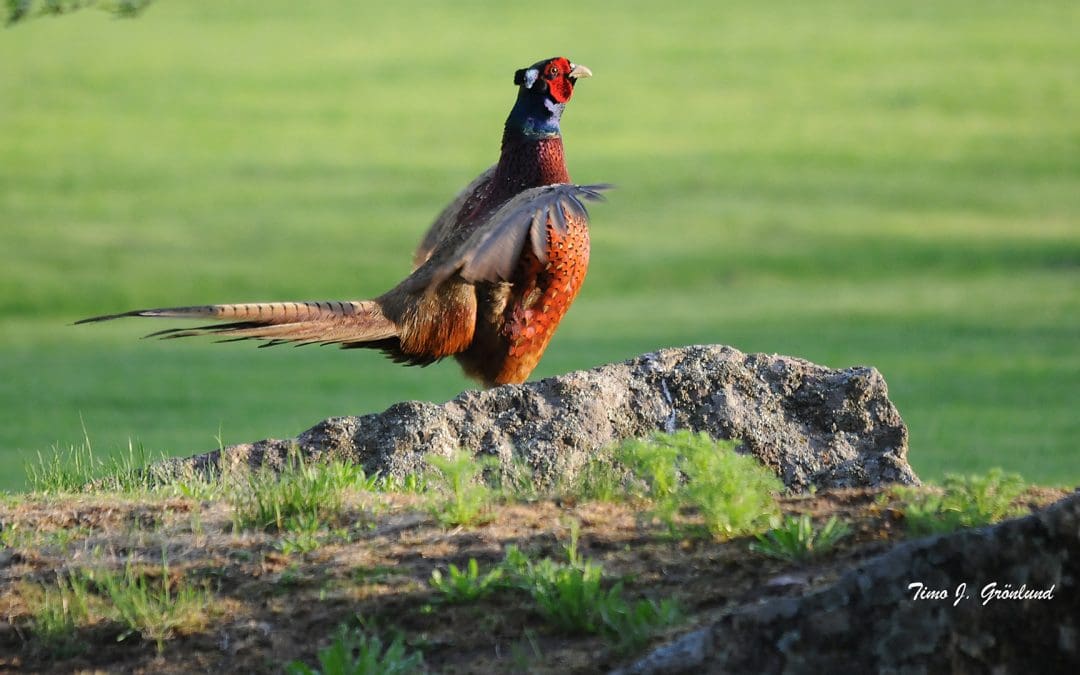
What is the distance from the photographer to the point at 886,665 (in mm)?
3309

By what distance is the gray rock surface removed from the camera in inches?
131

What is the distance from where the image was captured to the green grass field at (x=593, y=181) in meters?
14.1

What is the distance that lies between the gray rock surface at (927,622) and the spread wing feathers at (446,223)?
3.98 meters

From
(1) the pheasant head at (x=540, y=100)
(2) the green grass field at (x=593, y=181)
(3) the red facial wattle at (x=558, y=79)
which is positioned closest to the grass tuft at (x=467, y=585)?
(1) the pheasant head at (x=540, y=100)

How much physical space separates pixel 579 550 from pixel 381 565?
1.69 feet

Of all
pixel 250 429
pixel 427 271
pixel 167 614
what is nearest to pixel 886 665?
pixel 167 614

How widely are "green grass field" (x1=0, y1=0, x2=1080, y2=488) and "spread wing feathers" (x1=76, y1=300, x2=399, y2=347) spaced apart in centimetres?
474

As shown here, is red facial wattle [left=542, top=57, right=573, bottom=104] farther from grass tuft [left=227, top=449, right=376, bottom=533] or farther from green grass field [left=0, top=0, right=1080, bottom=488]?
green grass field [left=0, top=0, right=1080, bottom=488]

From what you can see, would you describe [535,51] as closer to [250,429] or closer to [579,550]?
[250,429]

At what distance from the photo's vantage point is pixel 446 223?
24.5 feet

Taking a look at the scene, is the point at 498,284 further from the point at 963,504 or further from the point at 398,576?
the point at 963,504

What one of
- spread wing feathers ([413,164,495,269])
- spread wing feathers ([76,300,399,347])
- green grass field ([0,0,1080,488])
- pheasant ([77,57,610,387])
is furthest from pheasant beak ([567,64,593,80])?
green grass field ([0,0,1080,488])

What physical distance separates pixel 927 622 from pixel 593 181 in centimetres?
2106

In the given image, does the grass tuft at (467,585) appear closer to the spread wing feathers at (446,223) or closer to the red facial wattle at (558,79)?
the red facial wattle at (558,79)
